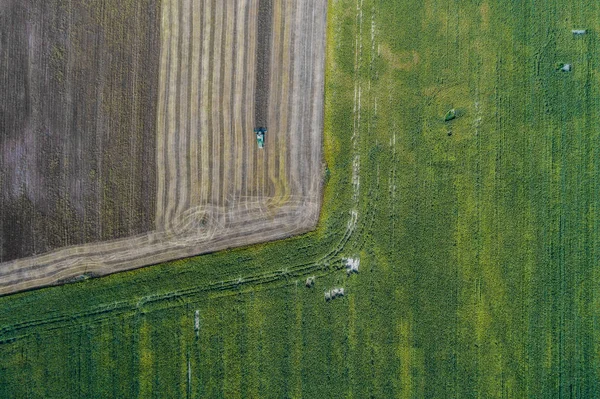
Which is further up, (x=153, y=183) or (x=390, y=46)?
(x=390, y=46)

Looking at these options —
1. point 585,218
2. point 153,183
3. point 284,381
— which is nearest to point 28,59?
point 153,183

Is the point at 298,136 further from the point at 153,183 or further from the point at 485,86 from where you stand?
the point at 485,86

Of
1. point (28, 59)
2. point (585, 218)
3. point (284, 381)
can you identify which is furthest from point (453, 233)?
point (28, 59)

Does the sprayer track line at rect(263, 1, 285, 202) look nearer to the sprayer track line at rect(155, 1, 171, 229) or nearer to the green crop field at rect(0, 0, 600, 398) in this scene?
the green crop field at rect(0, 0, 600, 398)

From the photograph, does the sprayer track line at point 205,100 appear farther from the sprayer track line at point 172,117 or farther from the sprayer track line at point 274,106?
the sprayer track line at point 274,106

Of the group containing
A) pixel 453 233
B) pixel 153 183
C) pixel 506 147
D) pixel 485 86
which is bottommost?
pixel 453 233

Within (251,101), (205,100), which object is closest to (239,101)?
(251,101)
